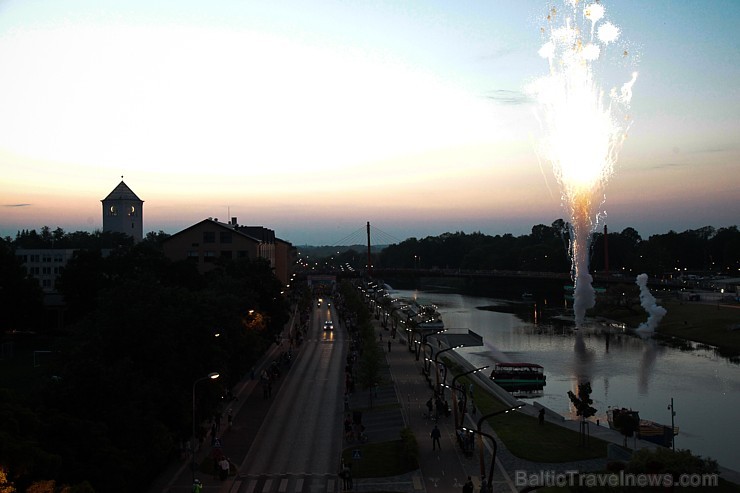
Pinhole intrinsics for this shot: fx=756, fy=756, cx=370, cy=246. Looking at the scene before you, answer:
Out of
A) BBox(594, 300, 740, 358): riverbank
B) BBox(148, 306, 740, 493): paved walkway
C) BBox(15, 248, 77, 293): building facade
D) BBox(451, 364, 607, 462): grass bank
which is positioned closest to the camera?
BBox(148, 306, 740, 493): paved walkway

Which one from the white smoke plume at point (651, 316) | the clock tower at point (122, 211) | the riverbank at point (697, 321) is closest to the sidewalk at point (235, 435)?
the riverbank at point (697, 321)

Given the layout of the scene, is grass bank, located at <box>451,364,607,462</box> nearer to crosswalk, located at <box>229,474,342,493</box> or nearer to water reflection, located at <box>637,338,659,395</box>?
crosswalk, located at <box>229,474,342,493</box>

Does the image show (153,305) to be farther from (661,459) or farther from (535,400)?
(535,400)

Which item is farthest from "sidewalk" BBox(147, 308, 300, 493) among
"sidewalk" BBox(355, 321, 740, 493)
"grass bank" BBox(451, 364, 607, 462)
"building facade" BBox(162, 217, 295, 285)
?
"building facade" BBox(162, 217, 295, 285)

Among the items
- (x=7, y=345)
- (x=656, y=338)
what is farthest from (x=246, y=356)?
(x=656, y=338)

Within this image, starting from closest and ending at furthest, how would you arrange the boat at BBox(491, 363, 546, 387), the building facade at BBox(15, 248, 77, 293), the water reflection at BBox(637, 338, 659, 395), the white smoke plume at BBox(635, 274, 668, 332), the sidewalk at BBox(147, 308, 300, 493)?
the sidewalk at BBox(147, 308, 300, 493)
the water reflection at BBox(637, 338, 659, 395)
the boat at BBox(491, 363, 546, 387)
the white smoke plume at BBox(635, 274, 668, 332)
the building facade at BBox(15, 248, 77, 293)

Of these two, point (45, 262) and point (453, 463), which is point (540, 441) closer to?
point (453, 463)
